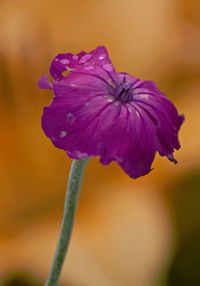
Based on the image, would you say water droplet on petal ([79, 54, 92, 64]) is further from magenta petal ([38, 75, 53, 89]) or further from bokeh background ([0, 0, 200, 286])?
bokeh background ([0, 0, 200, 286])

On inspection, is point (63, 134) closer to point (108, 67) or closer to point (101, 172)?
point (108, 67)

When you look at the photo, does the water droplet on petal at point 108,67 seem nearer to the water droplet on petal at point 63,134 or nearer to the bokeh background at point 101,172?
the water droplet on petal at point 63,134

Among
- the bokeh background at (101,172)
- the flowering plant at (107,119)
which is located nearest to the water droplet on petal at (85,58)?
the flowering plant at (107,119)

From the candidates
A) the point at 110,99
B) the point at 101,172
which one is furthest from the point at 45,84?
the point at 101,172

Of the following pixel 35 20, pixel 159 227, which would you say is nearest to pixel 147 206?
pixel 159 227

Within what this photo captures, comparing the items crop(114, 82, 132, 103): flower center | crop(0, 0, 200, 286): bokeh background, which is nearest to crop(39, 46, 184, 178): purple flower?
crop(114, 82, 132, 103): flower center

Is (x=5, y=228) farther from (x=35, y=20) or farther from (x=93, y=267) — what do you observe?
(x=35, y=20)
